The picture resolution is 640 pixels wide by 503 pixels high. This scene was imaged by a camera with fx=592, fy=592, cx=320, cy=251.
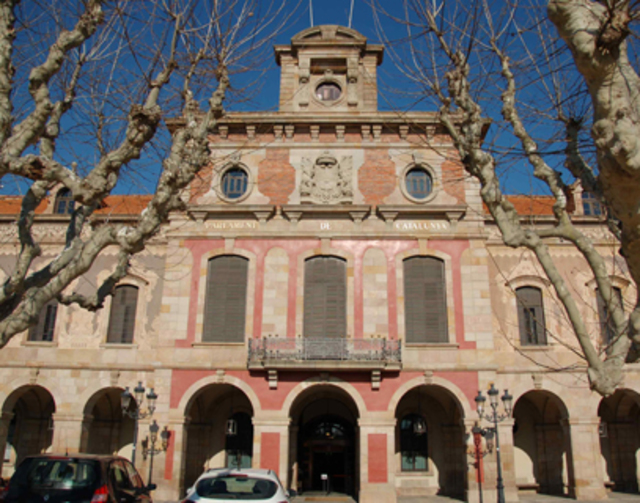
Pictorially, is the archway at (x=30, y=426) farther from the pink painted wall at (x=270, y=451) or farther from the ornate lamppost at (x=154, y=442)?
the pink painted wall at (x=270, y=451)

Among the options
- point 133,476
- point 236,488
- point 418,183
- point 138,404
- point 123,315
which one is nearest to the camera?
point 236,488

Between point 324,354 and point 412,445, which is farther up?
point 324,354

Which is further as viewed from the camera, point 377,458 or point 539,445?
point 539,445

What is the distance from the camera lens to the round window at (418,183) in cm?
2283

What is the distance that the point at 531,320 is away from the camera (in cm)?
2222

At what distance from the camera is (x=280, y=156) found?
23219mm

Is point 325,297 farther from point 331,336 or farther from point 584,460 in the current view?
point 584,460

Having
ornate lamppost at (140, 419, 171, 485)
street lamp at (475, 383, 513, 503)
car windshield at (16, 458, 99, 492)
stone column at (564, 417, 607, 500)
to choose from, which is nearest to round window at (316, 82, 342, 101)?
street lamp at (475, 383, 513, 503)

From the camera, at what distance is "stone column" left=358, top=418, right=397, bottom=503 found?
19.3 m

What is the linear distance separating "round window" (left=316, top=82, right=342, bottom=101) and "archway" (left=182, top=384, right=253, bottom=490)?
12.3 m

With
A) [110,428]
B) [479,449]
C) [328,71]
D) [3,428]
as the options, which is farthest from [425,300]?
[3,428]

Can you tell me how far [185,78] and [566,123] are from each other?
23.7ft

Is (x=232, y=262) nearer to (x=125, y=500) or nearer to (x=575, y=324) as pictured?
(x=125, y=500)

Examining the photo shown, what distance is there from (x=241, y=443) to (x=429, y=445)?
717 cm
